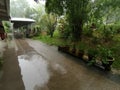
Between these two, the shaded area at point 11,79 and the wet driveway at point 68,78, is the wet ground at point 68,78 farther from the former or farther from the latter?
the shaded area at point 11,79

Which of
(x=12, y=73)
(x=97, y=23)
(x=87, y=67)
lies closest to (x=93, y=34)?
(x=97, y=23)

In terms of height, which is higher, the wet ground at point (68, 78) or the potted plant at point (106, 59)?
the potted plant at point (106, 59)

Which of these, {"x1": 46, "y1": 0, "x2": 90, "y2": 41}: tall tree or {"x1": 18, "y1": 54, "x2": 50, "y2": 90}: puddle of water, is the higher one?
{"x1": 46, "y1": 0, "x2": 90, "y2": 41}: tall tree

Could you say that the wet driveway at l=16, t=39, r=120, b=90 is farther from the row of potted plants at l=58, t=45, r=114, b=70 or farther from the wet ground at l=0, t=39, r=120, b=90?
the row of potted plants at l=58, t=45, r=114, b=70

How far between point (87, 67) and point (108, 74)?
104 centimetres

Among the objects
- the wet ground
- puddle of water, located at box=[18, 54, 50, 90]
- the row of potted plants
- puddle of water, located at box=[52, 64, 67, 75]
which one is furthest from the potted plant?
puddle of water, located at box=[18, 54, 50, 90]

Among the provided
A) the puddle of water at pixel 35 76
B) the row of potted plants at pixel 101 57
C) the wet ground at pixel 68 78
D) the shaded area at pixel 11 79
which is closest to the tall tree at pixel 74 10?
the row of potted plants at pixel 101 57

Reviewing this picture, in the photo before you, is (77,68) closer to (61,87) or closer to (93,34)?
(61,87)

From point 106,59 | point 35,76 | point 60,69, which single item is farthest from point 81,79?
point 35,76

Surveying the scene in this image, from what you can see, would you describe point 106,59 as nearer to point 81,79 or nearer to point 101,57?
point 101,57

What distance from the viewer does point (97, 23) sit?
10.1 metres

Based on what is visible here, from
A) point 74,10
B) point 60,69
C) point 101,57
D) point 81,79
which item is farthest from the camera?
point 74,10

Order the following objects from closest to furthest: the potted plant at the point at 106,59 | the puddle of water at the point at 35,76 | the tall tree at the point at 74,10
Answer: the puddle of water at the point at 35,76, the potted plant at the point at 106,59, the tall tree at the point at 74,10

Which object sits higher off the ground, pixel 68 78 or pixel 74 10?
pixel 74 10
